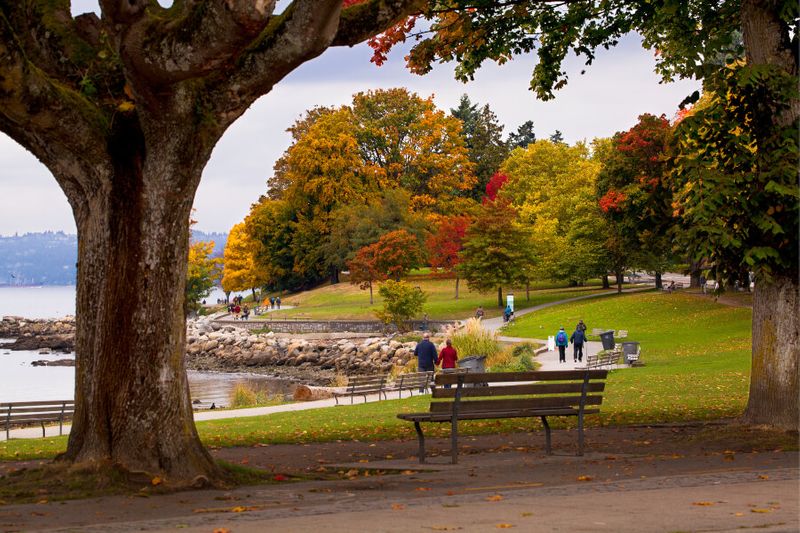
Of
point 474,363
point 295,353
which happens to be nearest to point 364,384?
point 474,363

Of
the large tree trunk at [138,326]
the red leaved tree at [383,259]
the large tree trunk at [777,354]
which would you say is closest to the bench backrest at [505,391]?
the large tree trunk at [777,354]

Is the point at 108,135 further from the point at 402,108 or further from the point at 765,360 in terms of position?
the point at 402,108

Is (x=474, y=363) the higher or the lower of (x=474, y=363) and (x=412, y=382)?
the higher

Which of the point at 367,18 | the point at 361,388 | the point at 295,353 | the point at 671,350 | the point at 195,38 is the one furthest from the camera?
the point at 295,353

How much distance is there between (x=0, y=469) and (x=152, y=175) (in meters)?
4.82

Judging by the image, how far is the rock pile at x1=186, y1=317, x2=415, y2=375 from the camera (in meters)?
53.2

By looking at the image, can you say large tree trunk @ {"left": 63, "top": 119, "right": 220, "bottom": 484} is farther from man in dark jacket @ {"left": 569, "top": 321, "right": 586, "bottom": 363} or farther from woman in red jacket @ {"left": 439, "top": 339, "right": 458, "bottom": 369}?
man in dark jacket @ {"left": 569, "top": 321, "right": 586, "bottom": 363}

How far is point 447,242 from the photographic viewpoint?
82375mm

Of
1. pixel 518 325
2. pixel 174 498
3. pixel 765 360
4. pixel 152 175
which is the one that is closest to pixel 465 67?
pixel 765 360

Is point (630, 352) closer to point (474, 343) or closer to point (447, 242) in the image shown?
point (474, 343)

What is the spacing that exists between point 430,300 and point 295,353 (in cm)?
2464

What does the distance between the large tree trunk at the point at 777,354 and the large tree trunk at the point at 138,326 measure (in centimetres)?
753

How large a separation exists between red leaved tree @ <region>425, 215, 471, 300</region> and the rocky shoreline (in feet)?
51.9

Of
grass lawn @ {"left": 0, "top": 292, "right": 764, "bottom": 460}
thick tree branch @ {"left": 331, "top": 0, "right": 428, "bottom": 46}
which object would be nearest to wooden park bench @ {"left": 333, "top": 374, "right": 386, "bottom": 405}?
grass lawn @ {"left": 0, "top": 292, "right": 764, "bottom": 460}
